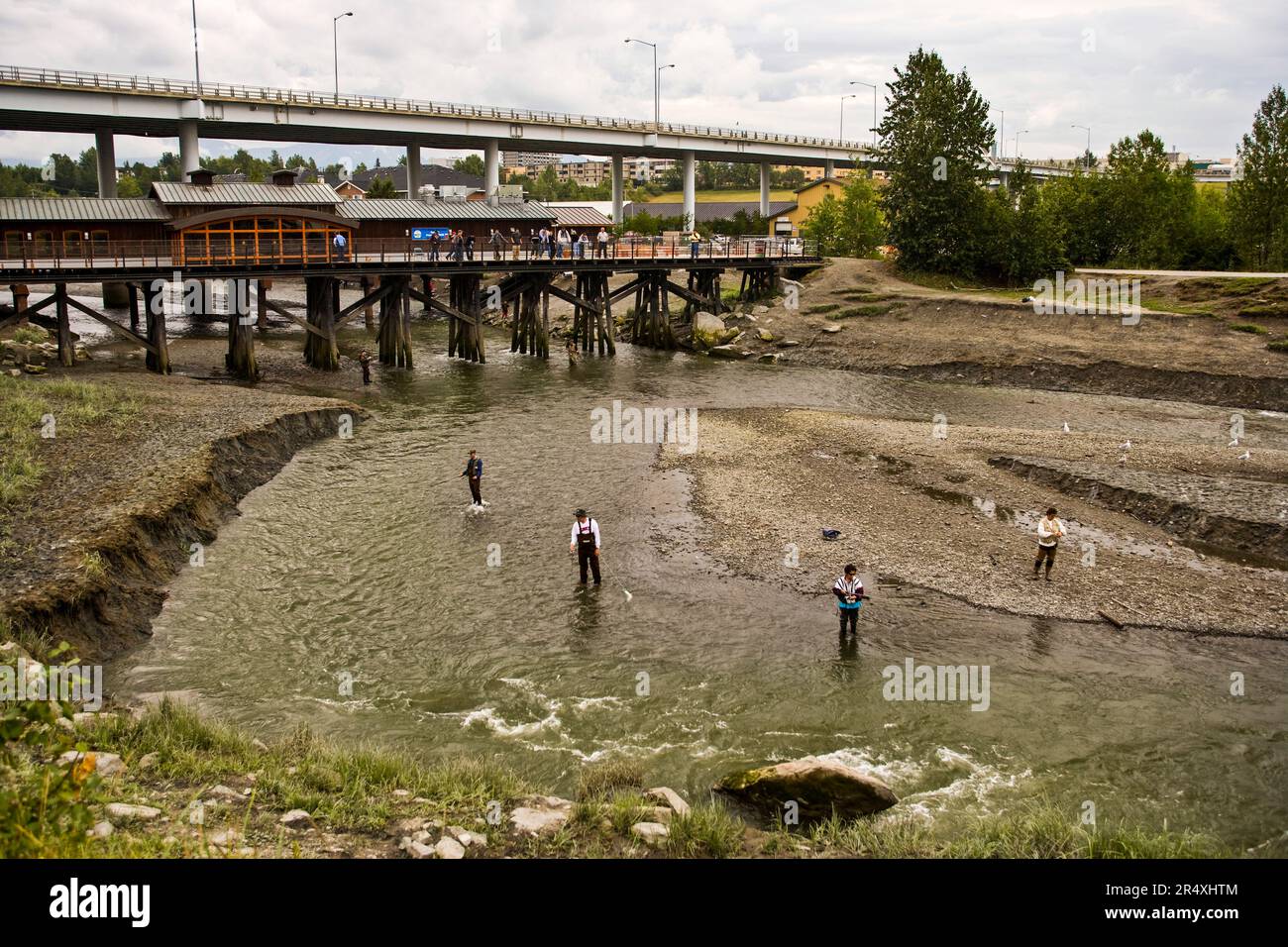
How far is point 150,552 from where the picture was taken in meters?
19.0

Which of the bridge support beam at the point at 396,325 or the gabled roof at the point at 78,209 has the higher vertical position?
the gabled roof at the point at 78,209

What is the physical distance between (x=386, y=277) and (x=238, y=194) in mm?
9120

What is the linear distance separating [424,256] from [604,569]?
33.4m

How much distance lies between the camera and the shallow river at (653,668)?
A: 43.4 ft

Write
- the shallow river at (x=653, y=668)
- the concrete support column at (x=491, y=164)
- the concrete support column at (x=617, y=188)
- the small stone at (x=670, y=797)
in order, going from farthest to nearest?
the concrete support column at (x=617, y=188) → the concrete support column at (x=491, y=164) → the shallow river at (x=653, y=668) → the small stone at (x=670, y=797)

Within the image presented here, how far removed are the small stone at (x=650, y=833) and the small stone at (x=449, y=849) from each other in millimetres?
1838

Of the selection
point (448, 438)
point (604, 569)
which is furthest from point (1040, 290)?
point (604, 569)

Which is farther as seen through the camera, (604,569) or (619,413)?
(619,413)

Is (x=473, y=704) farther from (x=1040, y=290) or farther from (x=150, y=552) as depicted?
(x=1040, y=290)

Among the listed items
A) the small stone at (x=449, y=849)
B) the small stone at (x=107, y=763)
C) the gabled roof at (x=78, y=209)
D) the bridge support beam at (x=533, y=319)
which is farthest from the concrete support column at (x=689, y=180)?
the small stone at (x=449, y=849)

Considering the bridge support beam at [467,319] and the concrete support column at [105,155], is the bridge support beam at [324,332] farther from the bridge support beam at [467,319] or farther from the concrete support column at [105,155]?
the concrete support column at [105,155]

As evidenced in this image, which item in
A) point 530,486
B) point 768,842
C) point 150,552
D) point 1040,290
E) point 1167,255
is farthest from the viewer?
point 1167,255

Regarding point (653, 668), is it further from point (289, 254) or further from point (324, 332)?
point (289, 254)
